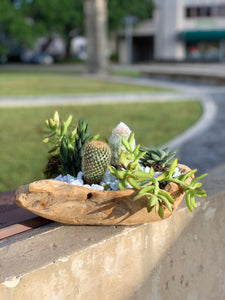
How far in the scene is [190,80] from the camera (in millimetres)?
→ 20578

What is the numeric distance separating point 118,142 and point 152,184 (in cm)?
35

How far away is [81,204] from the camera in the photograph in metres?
1.89

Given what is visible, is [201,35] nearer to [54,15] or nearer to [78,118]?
[54,15]

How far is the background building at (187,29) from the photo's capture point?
159 ft

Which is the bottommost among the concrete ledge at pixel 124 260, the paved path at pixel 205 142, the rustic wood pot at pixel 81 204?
the paved path at pixel 205 142

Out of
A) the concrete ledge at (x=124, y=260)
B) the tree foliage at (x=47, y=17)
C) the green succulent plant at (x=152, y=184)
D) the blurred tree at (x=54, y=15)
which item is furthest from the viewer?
the blurred tree at (x=54, y=15)

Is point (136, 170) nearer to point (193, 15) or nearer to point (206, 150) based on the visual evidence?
point (206, 150)

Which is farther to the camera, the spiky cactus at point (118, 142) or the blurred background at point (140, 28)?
the blurred background at point (140, 28)

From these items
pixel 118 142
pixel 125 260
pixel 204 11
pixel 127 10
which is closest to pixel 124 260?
pixel 125 260

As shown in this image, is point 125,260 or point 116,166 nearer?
point 125,260

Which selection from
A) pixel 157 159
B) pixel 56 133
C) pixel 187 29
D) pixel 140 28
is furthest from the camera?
pixel 140 28

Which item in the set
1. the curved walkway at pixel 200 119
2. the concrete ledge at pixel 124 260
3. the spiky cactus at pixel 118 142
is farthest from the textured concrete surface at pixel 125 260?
the curved walkway at pixel 200 119

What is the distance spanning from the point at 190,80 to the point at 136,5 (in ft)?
92.7

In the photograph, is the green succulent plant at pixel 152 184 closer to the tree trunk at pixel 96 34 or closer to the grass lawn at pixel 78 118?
the grass lawn at pixel 78 118
